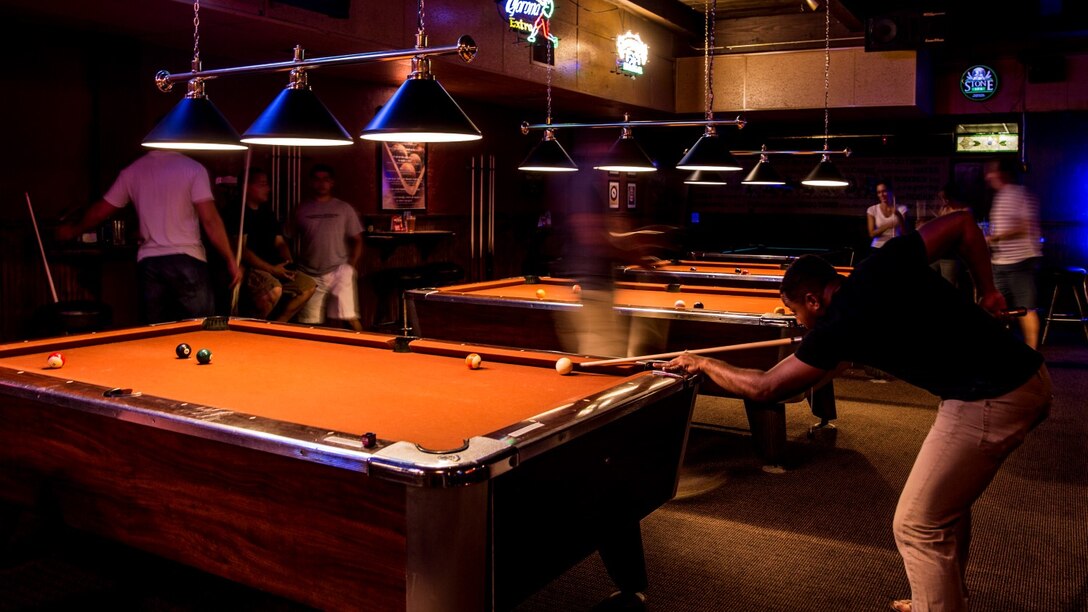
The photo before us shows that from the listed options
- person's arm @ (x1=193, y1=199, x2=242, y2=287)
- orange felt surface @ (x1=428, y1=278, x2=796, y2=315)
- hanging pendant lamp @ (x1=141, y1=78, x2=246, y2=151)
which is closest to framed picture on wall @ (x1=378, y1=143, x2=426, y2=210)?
orange felt surface @ (x1=428, y1=278, x2=796, y2=315)

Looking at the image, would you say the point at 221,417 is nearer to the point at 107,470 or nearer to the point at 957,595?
the point at 107,470

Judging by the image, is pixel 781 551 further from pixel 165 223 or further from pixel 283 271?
pixel 283 271

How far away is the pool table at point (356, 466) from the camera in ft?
6.33

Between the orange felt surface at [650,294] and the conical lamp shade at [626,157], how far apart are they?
802 mm

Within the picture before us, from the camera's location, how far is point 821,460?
4.78 m

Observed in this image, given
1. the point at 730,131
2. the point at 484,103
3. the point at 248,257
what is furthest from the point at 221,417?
the point at 730,131

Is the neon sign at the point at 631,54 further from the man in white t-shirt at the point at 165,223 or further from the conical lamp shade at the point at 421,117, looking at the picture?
the conical lamp shade at the point at 421,117

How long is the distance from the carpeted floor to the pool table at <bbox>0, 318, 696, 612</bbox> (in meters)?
0.43

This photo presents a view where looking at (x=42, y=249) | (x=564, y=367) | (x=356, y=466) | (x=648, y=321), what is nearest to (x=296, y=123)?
(x=564, y=367)

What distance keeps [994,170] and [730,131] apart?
631 centimetres

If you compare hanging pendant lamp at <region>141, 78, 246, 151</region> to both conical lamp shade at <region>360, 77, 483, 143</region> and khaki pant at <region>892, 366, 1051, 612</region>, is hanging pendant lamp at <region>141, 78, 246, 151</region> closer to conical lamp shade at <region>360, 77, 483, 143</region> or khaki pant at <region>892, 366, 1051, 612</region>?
conical lamp shade at <region>360, 77, 483, 143</region>

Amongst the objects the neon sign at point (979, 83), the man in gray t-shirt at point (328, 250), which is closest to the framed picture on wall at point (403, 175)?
the man in gray t-shirt at point (328, 250)

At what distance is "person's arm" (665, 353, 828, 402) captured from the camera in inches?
97.1

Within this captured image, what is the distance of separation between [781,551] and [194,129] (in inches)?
106
